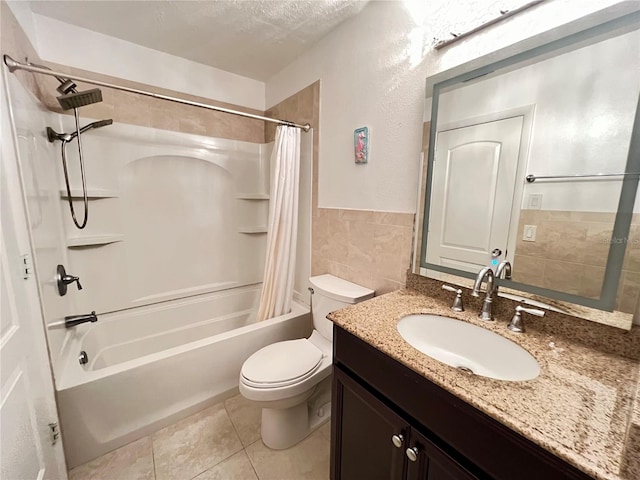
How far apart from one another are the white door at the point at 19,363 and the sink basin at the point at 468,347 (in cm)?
125

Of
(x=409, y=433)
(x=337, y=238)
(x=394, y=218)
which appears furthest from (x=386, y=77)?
(x=409, y=433)

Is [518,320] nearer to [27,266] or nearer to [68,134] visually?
[27,266]

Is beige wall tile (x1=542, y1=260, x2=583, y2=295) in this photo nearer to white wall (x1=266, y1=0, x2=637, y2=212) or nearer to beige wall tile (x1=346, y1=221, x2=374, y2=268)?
white wall (x1=266, y1=0, x2=637, y2=212)

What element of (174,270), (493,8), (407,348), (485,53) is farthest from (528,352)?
(174,270)

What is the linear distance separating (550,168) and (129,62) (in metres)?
2.55

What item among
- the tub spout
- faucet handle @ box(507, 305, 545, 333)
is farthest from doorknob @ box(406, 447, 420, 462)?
the tub spout

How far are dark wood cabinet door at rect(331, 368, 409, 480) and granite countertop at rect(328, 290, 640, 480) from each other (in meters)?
0.23

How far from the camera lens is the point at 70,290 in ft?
5.80

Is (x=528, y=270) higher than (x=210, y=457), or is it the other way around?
(x=528, y=270)

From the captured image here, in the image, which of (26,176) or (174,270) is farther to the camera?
(174,270)

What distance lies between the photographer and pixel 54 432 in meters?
1.11

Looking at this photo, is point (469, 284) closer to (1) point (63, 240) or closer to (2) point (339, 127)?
(2) point (339, 127)

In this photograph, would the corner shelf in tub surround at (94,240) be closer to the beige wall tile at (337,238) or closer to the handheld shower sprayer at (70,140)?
the handheld shower sprayer at (70,140)

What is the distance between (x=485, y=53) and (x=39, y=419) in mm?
2205
